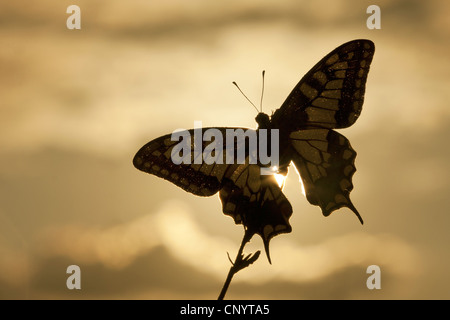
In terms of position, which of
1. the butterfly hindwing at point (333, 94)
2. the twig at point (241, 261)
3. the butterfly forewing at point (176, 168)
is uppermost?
the butterfly hindwing at point (333, 94)

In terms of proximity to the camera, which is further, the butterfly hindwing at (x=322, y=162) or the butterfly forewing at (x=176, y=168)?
the butterfly hindwing at (x=322, y=162)

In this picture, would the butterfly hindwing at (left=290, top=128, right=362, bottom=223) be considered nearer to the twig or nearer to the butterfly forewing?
the butterfly forewing

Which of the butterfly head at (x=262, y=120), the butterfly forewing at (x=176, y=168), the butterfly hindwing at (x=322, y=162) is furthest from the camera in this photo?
the butterfly hindwing at (x=322, y=162)

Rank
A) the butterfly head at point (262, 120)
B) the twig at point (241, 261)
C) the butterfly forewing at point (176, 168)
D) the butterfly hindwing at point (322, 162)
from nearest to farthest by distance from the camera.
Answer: the twig at point (241, 261)
the butterfly head at point (262, 120)
the butterfly forewing at point (176, 168)
the butterfly hindwing at point (322, 162)

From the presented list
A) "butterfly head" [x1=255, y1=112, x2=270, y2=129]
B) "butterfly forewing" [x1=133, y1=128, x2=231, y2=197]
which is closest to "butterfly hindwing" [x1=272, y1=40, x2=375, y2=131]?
"butterfly head" [x1=255, y1=112, x2=270, y2=129]

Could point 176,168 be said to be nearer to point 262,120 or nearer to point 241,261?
point 262,120

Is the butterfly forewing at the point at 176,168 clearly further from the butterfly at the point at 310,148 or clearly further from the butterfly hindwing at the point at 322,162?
the butterfly hindwing at the point at 322,162

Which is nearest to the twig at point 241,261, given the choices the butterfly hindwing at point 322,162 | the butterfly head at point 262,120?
the butterfly head at point 262,120

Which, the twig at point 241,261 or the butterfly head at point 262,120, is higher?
the butterfly head at point 262,120
